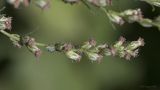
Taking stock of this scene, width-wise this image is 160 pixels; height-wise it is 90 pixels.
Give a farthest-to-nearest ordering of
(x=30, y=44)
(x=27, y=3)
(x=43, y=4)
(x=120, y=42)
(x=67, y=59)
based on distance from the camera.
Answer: (x=67, y=59), (x=120, y=42), (x=30, y=44), (x=43, y=4), (x=27, y=3)

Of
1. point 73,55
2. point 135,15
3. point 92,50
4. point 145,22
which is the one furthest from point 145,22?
point 73,55

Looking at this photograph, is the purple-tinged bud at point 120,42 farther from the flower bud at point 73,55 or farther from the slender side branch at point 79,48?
the flower bud at point 73,55

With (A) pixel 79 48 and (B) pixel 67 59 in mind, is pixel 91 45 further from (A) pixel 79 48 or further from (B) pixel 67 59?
(B) pixel 67 59

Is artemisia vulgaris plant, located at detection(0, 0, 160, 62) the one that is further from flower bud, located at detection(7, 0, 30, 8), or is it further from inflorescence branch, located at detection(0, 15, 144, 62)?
flower bud, located at detection(7, 0, 30, 8)

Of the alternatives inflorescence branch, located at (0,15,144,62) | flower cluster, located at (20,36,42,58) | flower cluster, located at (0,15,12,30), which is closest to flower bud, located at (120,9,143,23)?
inflorescence branch, located at (0,15,144,62)

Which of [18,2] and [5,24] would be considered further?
[5,24]

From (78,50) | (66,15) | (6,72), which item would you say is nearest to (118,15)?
(78,50)

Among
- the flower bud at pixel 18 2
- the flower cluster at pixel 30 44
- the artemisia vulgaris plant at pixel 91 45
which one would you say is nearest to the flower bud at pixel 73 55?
the artemisia vulgaris plant at pixel 91 45

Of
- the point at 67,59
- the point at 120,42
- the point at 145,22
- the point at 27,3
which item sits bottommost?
the point at 27,3
